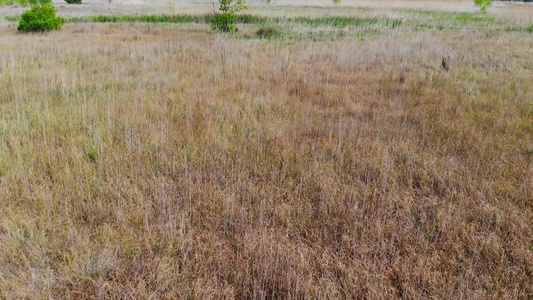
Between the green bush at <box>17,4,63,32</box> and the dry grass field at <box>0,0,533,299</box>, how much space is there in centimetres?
958

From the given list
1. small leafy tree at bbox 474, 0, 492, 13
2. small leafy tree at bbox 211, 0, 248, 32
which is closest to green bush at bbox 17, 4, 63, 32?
small leafy tree at bbox 211, 0, 248, 32

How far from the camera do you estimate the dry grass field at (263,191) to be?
6.77 ft

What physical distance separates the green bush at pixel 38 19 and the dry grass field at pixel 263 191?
9575 millimetres

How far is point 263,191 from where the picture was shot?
9.58 feet

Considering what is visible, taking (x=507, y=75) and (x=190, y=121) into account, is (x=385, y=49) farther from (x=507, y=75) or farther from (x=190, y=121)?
(x=190, y=121)

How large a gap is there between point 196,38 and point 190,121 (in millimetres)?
8829

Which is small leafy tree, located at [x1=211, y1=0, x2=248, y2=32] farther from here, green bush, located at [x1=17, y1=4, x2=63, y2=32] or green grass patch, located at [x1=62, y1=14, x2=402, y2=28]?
green bush, located at [x1=17, y1=4, x2=63, y2=32]

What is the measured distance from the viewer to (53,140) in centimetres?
365

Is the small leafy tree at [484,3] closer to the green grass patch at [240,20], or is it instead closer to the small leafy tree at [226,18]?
the green grass patch at [240,20]

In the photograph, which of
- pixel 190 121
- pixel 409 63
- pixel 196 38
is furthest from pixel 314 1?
pixel 190 121

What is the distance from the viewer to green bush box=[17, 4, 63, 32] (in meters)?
13.6

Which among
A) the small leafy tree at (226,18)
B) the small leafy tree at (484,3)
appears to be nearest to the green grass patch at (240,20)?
the small leafy tree at (226,18)

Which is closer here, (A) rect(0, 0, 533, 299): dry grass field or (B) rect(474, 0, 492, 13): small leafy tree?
(A) rect(0, 0, 533, 299): dry grass field

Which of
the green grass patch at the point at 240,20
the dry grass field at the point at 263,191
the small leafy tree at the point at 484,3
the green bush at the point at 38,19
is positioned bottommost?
the dry grass field at the point at 263,191
